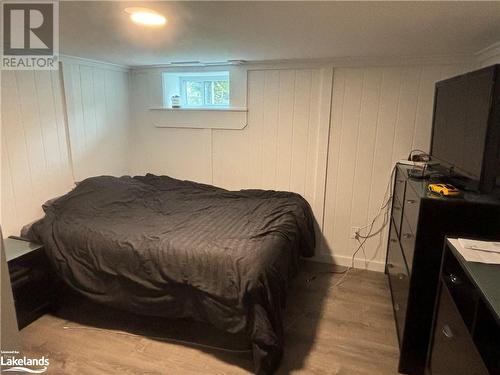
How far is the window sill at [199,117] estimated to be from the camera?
3326 mm

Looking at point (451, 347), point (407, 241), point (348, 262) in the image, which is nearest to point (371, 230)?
point (348, 262)

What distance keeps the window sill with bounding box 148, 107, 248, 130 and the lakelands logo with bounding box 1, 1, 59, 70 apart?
3.61ft

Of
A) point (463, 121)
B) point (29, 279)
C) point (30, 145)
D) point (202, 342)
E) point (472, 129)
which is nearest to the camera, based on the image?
point (472, 129)

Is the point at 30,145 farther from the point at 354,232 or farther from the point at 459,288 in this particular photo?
the point at 459,288

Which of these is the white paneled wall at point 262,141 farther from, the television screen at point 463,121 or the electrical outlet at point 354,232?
the television screen at point 463,121

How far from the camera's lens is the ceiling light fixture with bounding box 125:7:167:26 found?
1.57 metres

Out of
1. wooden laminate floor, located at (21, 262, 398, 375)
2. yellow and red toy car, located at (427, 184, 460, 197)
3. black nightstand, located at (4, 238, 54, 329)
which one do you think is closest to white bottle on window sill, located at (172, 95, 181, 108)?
black nightstand, located at (4, 238, 54, 329)

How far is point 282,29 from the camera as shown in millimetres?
1887

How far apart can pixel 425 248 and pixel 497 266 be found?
473 mm

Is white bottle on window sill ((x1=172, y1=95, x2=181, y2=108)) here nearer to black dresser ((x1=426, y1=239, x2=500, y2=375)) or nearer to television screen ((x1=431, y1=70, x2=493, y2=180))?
television screen ((x1=431, y1=70, x2=493, y2=180))

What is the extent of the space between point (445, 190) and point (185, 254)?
1.50 m

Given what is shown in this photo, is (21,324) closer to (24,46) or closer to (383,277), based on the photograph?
(24,46)

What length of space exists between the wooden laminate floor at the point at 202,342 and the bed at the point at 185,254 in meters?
0.23

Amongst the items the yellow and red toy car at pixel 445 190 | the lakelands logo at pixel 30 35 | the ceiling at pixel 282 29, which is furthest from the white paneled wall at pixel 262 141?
the yellow and red toy car at pixel 445 190
